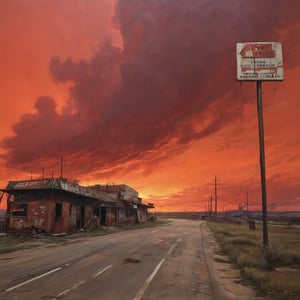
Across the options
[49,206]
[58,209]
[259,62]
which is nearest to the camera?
[259,62]

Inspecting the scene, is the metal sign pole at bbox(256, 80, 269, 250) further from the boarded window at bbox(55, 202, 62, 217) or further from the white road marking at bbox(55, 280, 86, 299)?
the boarded window at bbox(55, 202, 62, 217)

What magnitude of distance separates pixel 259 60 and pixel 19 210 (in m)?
31.2

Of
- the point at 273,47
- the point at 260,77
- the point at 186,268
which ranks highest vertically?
the point at 273,47

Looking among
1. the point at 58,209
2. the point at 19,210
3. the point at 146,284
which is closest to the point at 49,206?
the point at 58,209

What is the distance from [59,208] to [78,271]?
29.7m

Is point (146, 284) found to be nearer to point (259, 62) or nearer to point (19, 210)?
point (259, 62)

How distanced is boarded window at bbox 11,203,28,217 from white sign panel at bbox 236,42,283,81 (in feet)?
96.8

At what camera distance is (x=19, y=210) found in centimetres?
4194

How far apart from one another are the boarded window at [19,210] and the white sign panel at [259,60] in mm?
29491

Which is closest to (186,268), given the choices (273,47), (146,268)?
(146,268)

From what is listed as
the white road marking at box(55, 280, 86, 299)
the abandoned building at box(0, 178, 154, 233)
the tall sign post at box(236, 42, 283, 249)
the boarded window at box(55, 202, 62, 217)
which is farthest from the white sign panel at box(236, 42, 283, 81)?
the boarded window at box(55, 202, 62, 217)

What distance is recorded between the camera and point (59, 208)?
141 ft

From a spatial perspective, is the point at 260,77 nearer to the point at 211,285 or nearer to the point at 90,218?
the point at 211,285

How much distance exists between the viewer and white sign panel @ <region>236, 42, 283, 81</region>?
21.7 m
